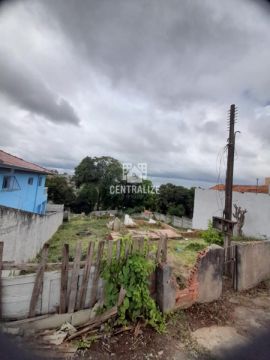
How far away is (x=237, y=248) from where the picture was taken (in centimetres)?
580

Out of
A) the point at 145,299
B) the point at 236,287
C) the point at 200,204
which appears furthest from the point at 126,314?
the point at 200,204

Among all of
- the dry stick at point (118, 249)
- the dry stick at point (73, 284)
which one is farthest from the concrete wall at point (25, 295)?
the dry stick at point (118, 249)

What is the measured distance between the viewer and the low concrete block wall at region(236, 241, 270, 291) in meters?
5.77

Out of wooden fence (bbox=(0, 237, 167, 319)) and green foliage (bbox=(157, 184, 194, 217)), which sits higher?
green foliage (bbox=(157, 184, 194, 217))

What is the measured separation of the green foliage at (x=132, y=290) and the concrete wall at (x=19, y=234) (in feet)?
9.97

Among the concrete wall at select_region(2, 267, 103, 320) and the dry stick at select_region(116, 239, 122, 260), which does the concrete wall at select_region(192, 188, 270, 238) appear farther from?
the concrete wall at select_region(2, 267, 103, 320)

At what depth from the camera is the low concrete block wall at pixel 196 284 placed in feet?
14.2

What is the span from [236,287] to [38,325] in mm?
4431

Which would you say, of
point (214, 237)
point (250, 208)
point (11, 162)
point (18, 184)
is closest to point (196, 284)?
point (214, 237)

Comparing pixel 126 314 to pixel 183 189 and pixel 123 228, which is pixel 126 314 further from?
pixel 183 189

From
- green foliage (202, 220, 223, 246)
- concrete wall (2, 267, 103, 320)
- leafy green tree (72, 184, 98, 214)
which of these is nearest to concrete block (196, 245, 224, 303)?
concrete wall (2, 267, 103, 320)

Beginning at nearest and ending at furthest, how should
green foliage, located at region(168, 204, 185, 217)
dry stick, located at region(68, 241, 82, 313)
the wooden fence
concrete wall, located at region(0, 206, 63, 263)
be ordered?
the wooden fence < dry stick, located at region(68, 241, 82, 313) < concrete wall, located at region(0, 206, 63, 263) < green foliage, located at region(168, 204, 185, 217)

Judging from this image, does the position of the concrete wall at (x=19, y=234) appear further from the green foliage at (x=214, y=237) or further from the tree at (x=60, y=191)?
the tree at (x=60, y=191)

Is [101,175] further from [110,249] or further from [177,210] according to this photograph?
[110,249]
